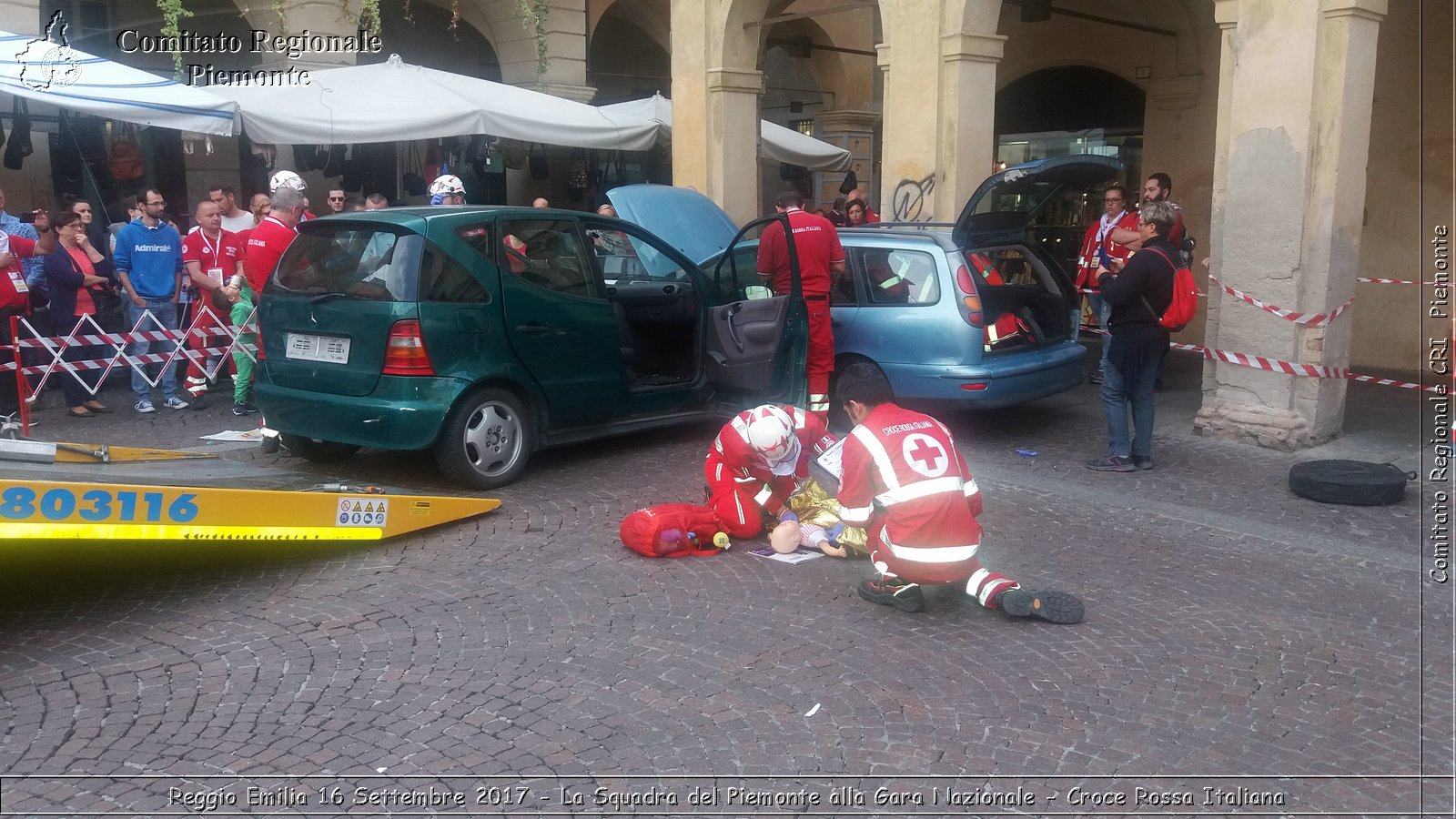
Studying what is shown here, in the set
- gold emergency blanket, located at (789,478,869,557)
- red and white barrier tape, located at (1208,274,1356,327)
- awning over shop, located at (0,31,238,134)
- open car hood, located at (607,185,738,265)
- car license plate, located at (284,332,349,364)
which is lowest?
gold emergency blanket, located at (789,478,869,557)

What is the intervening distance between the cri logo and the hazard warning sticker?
6616 millimetres

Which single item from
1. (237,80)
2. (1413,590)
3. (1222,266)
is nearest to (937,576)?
(1413,590)

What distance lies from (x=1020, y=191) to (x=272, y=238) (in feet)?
18.1

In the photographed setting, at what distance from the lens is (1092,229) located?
11.3 metres

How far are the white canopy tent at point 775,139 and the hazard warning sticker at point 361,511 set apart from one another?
1007 cm

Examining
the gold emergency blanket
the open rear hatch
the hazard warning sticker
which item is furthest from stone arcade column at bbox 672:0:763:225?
the hazard warning sticker

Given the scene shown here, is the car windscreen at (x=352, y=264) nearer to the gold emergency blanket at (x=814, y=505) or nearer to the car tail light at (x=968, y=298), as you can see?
the gold emergency blanket at (x=814, y=505)

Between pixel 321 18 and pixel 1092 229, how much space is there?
10434 millimetres

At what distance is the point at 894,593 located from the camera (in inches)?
211

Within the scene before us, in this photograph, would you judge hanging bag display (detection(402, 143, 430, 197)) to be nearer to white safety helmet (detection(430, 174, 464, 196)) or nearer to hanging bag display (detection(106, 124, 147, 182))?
hanging bag display (detection(106, 124, 147, 182))

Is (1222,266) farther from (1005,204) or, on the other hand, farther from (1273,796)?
(1273,796)

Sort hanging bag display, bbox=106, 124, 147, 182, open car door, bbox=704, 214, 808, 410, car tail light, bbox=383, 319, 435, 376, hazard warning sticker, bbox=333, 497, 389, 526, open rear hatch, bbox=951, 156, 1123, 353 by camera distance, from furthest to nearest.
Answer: hanging bag display, bbox=106, 124, 147, 182 < open rear hatch, bbox=951, 156, 1123, 353 < open car door, bbox=704, 214, 808, 410 < car tail light, bbox=383, 319, 435, 376 < hazard warning sticker, bbox=333, 497, 389, 526

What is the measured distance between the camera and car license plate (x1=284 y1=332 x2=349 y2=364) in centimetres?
709

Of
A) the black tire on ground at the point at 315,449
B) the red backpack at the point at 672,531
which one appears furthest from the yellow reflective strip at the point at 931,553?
the black tire on ground at the point at 315,449
